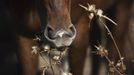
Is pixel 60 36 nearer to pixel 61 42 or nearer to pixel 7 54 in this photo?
pixel 61 42

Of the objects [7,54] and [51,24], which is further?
[7,54]

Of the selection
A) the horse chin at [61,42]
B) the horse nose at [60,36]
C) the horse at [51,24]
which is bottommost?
the horse chin at [61,42]

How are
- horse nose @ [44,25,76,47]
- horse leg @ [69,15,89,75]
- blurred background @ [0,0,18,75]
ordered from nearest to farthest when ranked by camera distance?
horse nose @ [44,25,76,47] < horse leg @ [69,15,89,75] < blurred background @ [0,0,18,75]

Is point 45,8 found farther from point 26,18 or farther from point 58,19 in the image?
point 26,18

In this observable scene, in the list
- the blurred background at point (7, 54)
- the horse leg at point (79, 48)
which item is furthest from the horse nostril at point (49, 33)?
the blurred background at point (7, 54)

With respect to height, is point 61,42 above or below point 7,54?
below

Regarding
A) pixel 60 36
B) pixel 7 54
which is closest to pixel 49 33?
pixel 60 36

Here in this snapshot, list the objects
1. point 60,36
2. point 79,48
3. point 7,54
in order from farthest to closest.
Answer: point 7,54, point 79,48, point 60,36

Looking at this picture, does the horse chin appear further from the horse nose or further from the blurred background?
the blurred background

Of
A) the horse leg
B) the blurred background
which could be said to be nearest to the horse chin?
the horse leg

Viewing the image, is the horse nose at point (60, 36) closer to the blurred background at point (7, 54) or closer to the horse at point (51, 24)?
the horse at point (51, 24)

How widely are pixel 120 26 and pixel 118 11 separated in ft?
0.31

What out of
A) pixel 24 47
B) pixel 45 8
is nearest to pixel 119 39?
pixel 24 47

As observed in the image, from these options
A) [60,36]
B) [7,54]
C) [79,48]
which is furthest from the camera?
[7,54]
